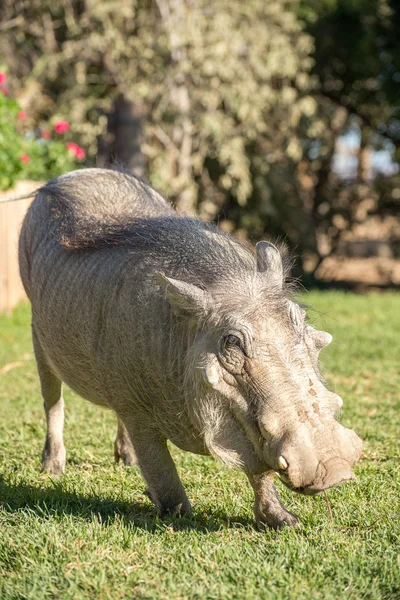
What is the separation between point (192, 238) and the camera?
4.07 meters

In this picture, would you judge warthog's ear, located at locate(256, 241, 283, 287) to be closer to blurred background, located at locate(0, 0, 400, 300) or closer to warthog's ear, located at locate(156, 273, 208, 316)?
warthog's ear, located at locate(156, 273, 208, 316)

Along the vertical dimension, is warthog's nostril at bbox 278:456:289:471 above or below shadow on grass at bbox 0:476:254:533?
above

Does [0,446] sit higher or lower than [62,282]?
lower

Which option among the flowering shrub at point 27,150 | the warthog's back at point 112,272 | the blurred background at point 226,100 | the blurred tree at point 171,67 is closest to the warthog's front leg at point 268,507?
the warthog's back at point 112,272

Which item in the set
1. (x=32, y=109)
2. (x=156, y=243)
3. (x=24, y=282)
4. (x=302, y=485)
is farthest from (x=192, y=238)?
(x=32, y=109)

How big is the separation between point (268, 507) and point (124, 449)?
147cm

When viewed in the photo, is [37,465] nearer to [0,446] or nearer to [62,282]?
[0,446]

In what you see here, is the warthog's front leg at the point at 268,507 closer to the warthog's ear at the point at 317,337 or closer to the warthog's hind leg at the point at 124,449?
the warthog's ear at the point at 317,337

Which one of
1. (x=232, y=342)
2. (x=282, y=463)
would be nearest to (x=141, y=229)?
(x=232, y=342)

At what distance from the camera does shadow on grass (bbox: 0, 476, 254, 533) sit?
385 cm

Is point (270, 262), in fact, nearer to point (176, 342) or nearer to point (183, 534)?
→ point (176, 342)

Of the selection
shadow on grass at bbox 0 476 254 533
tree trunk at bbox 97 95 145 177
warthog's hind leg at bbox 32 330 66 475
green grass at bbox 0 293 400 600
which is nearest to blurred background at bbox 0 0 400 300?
tree trunk at bbox 97 95 145 177

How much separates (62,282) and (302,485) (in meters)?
2.00

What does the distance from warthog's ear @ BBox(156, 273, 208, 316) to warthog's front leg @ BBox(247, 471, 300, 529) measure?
0.79m
